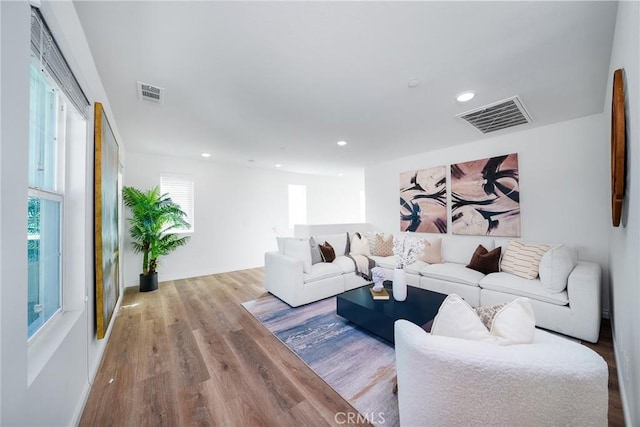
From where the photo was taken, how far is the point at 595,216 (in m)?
2.67

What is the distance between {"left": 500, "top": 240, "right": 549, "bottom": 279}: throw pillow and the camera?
265cm

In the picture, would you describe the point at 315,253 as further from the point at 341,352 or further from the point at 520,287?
the point at 520,287

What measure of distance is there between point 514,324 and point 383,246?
3.22 m

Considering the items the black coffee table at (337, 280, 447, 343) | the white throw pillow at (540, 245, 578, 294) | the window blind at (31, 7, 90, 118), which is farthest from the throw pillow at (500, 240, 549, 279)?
the window blind at (31, 7, 90, 118)

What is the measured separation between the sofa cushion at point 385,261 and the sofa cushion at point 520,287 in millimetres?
1222

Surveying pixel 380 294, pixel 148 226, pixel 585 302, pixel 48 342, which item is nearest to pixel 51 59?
pixel 48 342

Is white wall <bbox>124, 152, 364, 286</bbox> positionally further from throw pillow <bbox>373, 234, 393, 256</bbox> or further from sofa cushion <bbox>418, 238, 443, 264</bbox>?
sofa cushion <bbox>418, 238, 443, 264</bbox>

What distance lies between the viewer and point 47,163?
1.33 metres

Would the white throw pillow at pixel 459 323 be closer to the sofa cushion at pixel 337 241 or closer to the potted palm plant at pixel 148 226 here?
the sofa cushion at pixel 337 241

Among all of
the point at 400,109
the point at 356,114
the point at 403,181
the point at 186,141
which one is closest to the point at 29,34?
the point at 356,114

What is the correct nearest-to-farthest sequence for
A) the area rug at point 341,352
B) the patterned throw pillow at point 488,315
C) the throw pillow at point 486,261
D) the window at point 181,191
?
the patterned throw pillow at point 488,315 < the area rug at point 341,352 < the throw pillow at point 486,261 < the window at point 181,191

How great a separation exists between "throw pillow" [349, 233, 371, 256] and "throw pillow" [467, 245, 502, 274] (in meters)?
1.58

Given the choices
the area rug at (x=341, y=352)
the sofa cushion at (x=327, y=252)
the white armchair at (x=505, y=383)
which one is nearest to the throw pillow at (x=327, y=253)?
the sofa cushion at (x=327, y=252)

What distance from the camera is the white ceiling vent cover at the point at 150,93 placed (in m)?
2.06
